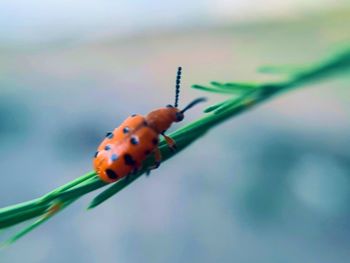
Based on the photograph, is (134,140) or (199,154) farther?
(199,154)

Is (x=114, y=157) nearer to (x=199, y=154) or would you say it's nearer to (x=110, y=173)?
(x=110, y=173)

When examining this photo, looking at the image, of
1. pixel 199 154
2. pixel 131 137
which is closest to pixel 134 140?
pixel 131 137

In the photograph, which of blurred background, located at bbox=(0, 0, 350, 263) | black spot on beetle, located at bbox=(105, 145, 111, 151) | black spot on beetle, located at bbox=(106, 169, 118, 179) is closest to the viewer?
black spot on beetle, located at bbox=(106, 169, 118, 179)

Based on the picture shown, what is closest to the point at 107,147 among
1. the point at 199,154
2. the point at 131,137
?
the point at 131,137

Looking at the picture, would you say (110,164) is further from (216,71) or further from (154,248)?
(216,71)

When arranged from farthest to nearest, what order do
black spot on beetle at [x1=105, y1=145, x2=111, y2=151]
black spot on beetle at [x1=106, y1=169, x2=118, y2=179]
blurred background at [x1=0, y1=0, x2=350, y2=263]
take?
1. blurred background at [x1=0, y1=0, x2=350, y2=263]
2. black spot on beetle at [x1=105, y1=145, x2=111, y2=151]
3. black spot on beetle at [x1=106, y1=169, x2=118, y2=179]

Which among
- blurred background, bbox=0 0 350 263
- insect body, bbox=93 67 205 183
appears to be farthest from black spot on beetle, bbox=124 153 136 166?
blurred background, bbox=0 0 350 263

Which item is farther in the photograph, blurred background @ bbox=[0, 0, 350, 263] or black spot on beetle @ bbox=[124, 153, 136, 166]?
blurred background @ bbox=[0, 0, 350, 263]

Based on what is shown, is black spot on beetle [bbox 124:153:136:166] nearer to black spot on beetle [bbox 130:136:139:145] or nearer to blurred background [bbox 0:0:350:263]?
black spot on beetle [bbox 130:136:139:145]

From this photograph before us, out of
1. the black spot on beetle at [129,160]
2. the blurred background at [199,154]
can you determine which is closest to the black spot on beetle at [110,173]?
the black spot on beetle at [129,160]
